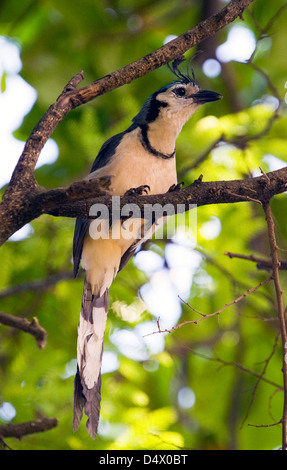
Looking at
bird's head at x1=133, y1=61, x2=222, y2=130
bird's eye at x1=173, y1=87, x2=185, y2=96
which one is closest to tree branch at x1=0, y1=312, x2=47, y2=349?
bird's head at x1=133, y1=61, x2=222, y2=130

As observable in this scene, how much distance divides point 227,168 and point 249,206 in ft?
1.65

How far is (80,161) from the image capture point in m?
3.98

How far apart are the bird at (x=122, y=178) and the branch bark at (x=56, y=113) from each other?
76cm

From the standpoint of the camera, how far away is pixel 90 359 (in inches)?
116

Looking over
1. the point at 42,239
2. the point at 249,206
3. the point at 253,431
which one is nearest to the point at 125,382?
the point at 253,431

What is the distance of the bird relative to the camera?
3.01 meters

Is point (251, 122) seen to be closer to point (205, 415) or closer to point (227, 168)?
point (227, 168)

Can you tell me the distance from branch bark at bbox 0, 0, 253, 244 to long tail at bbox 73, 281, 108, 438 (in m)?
1.10

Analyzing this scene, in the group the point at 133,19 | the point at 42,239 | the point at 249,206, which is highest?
the point at 133,19

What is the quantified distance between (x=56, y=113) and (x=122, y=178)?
35.8 inches

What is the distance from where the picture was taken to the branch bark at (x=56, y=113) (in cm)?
187

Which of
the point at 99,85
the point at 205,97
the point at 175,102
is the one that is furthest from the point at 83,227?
the point at 99,85

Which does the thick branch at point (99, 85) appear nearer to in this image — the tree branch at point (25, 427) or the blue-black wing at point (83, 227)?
the blue-black wing at point (83, 227)

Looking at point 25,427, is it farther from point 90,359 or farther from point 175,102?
point 175,102
